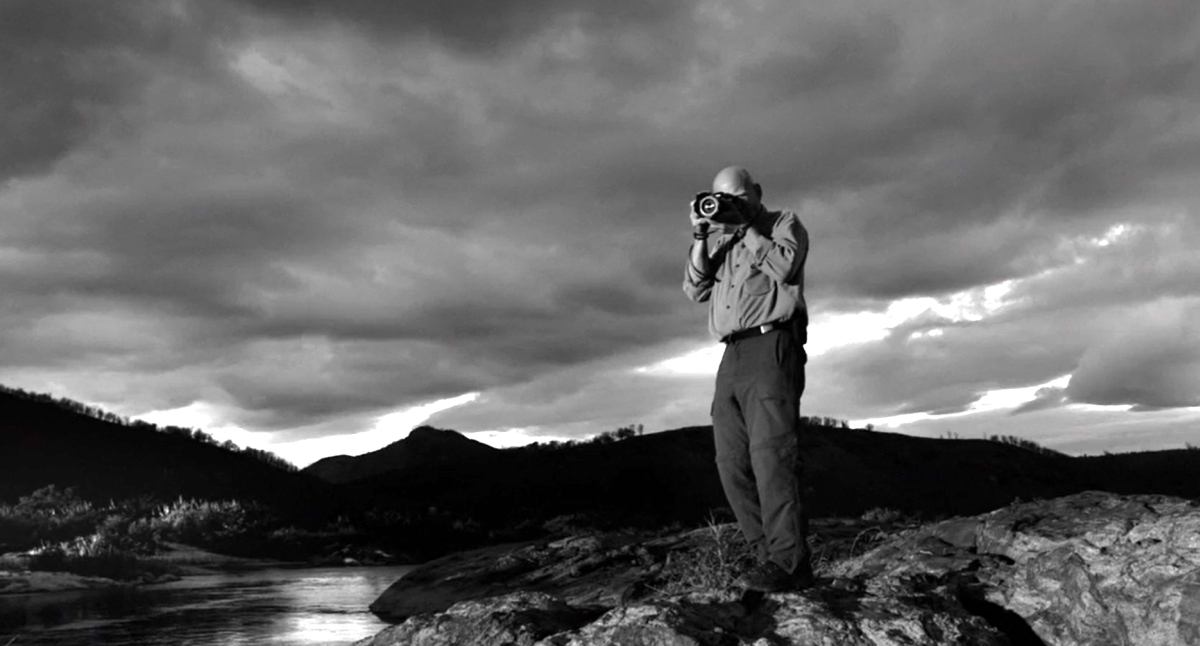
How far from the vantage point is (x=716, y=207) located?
4957 mm

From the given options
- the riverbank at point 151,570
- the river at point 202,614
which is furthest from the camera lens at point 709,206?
the riverbank at point 151,570

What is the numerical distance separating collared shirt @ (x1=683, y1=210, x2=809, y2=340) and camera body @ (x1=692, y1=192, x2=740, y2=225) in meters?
0.16

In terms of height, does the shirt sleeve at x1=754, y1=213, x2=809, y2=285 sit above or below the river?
above

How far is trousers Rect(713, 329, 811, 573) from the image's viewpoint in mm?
4707

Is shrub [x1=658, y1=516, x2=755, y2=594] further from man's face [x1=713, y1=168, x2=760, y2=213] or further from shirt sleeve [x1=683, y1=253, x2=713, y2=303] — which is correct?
man's face [x1=713, y1=168, x2=760, y2=213]

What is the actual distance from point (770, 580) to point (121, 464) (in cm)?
3310

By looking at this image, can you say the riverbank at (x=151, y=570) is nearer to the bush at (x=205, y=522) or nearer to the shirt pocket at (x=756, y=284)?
the bush at (x=205, y=522)

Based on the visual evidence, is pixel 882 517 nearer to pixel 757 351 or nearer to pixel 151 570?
pixel 757 351

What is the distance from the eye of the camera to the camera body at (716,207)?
4965mm

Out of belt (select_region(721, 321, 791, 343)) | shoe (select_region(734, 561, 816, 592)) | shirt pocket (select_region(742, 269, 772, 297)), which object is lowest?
shoe (select_region(734, 561, 816, 592))

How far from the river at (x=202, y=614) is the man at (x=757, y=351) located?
3.98 meters

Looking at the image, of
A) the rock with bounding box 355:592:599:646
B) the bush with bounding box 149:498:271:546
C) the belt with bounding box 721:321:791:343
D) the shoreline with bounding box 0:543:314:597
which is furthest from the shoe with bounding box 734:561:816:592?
the bush with bounding box 149:498:271:546

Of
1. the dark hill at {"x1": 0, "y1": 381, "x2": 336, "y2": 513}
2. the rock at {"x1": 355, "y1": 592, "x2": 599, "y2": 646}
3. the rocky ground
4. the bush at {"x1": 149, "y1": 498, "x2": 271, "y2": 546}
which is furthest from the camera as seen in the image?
the dark hill at {"x1": 0, "y1": 381, "x2": 336, "y2": 513}

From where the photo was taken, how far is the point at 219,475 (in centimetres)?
3369
